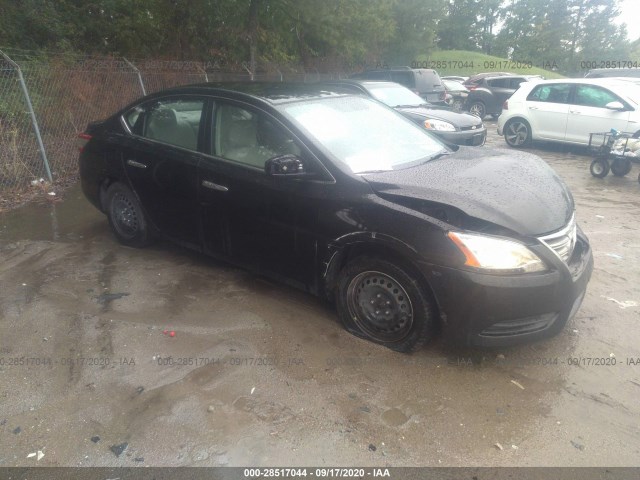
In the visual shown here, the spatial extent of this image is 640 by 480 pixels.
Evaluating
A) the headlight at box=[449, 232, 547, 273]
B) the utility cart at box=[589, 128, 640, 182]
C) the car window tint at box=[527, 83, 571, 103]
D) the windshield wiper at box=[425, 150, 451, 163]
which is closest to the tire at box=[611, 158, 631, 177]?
the utility cart at box=[589, 128, 640, 182]

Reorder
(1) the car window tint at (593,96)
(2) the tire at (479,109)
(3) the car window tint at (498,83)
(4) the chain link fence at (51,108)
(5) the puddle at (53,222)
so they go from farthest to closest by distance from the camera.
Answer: (3) the car window tint at (498,83) < (2) the tire at (479,109) < (1) the car window tint at (593,96) < (4) the chain link fence at (51,108) < (5) the puddle at (53,222)

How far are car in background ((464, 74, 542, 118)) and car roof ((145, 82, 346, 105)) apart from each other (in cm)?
1483

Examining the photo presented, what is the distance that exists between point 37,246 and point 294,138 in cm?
351

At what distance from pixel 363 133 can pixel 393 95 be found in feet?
21.0

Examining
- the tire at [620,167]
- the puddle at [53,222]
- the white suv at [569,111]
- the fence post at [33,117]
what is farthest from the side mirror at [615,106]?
the fence post at [33,117]

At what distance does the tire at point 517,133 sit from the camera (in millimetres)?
11477

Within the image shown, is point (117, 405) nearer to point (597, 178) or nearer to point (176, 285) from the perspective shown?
point (176, 285)

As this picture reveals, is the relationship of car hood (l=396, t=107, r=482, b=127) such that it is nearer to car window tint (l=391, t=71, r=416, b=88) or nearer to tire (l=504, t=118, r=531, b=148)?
tire (l=504, t=118, r=531, b=148)

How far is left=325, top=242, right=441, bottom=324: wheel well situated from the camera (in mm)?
3119

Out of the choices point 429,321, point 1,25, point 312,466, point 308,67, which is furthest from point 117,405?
point 308,67

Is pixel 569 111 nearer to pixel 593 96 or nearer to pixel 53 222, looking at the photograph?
pixel 593 96

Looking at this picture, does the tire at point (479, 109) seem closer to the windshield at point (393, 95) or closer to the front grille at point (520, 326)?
the windshield at point (393, 95)

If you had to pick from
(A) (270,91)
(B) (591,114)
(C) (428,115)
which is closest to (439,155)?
(A) (270,91)

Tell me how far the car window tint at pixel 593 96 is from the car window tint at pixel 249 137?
8.74 metres
